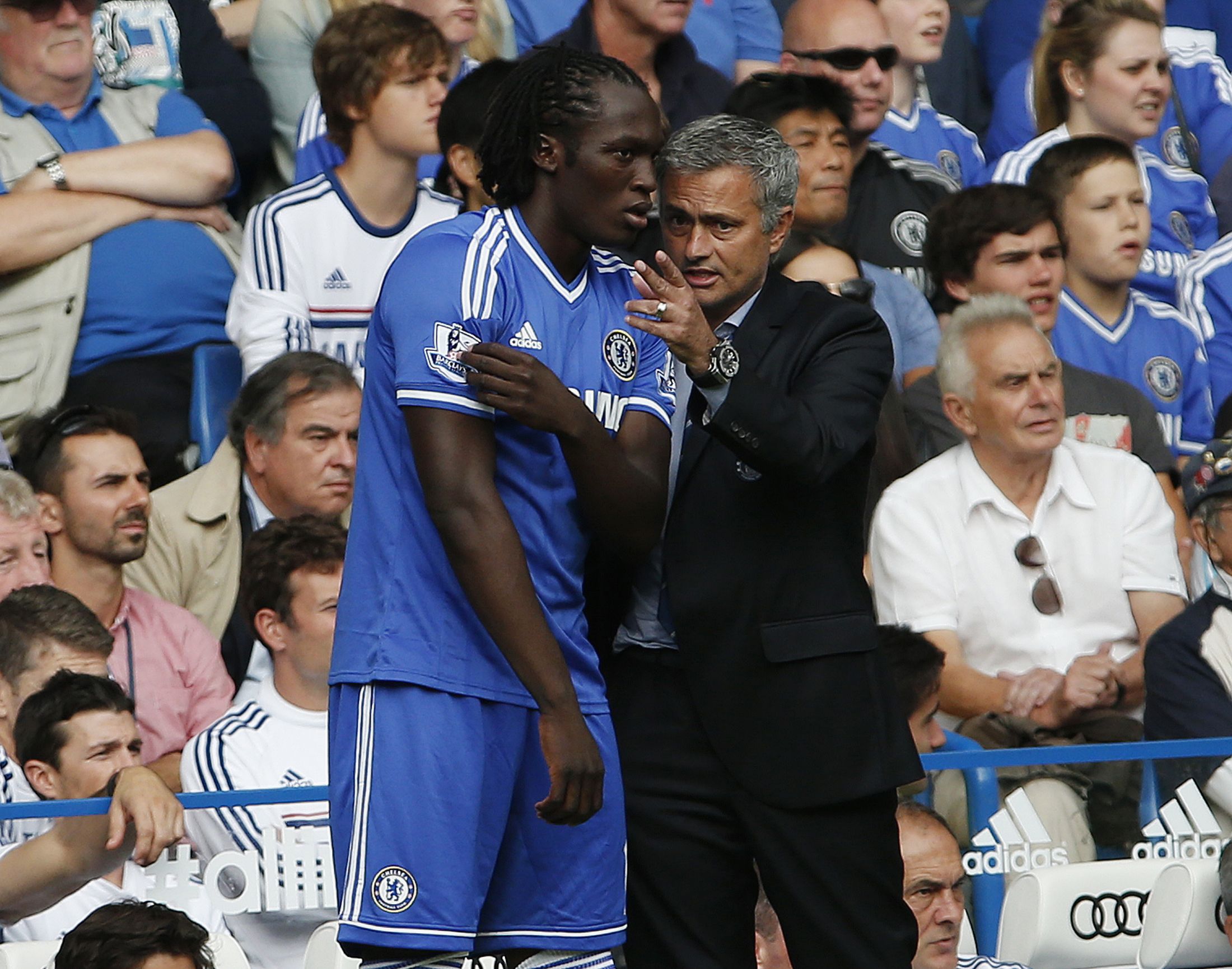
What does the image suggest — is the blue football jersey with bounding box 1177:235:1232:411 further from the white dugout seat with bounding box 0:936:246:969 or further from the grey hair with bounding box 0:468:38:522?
the white dugout seat with bounding box 0:936:246:969

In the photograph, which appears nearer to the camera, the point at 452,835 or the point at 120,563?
the point at 452,835

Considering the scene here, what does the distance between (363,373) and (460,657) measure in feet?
3.68

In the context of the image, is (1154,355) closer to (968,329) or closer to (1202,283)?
(1202,283)

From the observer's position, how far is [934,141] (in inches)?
287

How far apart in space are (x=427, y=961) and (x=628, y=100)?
1261 millimetres

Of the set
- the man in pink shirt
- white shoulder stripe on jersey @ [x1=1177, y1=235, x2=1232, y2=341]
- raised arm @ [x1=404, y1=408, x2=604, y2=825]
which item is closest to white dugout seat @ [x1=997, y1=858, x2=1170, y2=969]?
raised arm @ [x1=404, y1=408, x2=604, y2=825]

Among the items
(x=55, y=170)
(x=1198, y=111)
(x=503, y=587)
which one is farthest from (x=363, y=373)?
(x=1198, y=111)

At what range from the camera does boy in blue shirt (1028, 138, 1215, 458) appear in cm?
642

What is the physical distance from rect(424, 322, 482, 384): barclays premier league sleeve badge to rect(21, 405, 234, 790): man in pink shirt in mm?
2380

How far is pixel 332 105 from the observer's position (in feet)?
19.6

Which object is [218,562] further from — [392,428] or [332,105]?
[392,428]

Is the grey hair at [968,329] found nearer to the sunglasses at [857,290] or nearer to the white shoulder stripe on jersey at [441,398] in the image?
the sunglasses at [857,290]

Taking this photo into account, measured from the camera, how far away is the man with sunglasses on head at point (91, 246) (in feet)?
18.4

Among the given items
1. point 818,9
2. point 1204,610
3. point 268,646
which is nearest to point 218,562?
point 268,646
